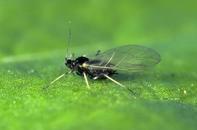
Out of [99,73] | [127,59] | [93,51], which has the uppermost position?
[93,51]

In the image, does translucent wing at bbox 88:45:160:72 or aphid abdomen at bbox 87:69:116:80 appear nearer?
aphid abdomen at bbox 87:69:116:80

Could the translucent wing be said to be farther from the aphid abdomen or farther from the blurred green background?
the blurred green background

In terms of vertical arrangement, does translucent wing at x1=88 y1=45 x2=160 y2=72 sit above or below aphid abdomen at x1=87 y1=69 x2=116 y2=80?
above

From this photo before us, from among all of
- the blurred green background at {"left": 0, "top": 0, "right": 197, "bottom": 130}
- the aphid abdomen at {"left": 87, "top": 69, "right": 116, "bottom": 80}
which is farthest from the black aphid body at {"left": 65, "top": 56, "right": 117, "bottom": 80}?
the blurred green background at {"left": 0, "top": 0, "right": 197, "bottom": 130}

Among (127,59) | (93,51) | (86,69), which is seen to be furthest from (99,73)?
(93,51)

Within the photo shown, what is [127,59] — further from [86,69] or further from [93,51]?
[93,51]

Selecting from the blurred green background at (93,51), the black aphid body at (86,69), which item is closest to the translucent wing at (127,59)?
the black aphid body at (86,69)

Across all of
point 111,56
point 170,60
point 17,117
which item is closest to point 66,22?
point 170,60
